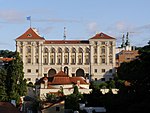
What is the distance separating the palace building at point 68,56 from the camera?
126312 mm

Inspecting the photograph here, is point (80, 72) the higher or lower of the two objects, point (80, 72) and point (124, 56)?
the lower

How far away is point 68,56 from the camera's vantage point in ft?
419

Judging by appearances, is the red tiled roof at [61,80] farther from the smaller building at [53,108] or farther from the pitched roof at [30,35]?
the pitched roof at [30,35]

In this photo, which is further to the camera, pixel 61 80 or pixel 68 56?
pixel 68 56

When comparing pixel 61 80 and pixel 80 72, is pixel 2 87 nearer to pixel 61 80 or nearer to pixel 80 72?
pixel 61 80

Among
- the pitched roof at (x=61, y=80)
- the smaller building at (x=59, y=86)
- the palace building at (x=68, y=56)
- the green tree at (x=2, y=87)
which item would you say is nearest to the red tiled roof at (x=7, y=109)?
the green tree at (x=2, y=87)

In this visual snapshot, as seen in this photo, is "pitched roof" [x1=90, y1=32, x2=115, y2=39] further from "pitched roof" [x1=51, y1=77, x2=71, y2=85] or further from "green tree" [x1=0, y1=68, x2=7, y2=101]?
"green tree" [x1=0, y1=68, x2=7, y2=101]

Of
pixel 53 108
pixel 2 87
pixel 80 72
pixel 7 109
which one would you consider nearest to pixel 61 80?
pixel 2 87

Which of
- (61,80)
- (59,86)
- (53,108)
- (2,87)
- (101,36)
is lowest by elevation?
(53,108)

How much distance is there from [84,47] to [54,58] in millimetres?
7485

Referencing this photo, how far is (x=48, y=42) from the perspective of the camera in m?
130

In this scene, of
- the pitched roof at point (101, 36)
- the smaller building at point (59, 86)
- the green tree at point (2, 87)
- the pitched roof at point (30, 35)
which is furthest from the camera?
the pitched roof at point (30, 35)

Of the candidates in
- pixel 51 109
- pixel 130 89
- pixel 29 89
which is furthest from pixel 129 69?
pixel 29 89

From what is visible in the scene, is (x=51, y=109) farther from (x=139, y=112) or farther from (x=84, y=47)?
(x=84, y=47)
